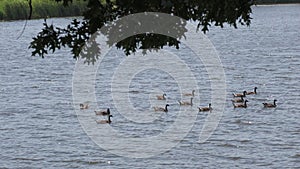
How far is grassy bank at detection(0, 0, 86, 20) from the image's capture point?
74.6m

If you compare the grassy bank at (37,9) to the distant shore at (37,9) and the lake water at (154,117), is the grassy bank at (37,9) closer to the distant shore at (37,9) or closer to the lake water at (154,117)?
the distant shore at (37,9)

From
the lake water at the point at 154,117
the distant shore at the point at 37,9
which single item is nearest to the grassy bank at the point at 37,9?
the distant shore at the point at 37,9

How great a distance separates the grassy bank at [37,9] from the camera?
74.6 m

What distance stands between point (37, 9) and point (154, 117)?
48.7 metres

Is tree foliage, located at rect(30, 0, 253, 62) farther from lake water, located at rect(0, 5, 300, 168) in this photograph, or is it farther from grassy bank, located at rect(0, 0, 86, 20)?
grassy bank, located at rect(0, 0, 86, 20)

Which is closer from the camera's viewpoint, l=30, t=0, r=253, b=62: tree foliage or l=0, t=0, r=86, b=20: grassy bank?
l=30, t=0, r=253, b=62: tree foliage

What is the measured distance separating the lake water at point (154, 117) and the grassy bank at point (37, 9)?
63.7 ft

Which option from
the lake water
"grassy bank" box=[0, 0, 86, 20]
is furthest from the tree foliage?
"grassy bank" box=[0, 0, 86, 20]

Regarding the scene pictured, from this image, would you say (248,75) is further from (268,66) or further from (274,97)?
(274,97)

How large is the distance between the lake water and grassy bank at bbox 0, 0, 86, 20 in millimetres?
19430

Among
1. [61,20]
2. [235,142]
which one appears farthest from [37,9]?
[235,142]

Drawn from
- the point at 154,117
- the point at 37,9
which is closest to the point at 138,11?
the point at 154,117

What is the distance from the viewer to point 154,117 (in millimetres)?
31000

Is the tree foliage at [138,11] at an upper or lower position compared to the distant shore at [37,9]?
lower
